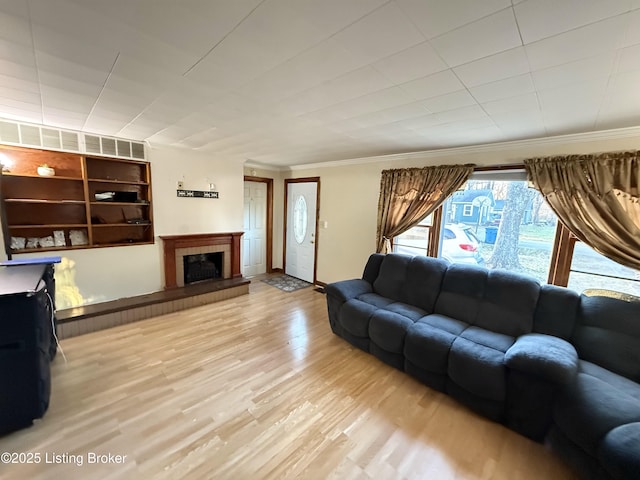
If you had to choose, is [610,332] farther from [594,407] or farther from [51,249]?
[51,249]

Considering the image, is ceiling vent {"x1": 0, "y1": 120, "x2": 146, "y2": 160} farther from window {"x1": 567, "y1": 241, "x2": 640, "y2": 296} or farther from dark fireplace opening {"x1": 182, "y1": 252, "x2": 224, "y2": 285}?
window {"x1": 567, "y1": 241, "x2": 640, "y2": 296}

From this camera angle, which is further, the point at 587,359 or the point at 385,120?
the point at 385,120

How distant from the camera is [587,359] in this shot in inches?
82.0

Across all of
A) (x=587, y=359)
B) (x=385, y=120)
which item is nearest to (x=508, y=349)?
(x=587, y=359)

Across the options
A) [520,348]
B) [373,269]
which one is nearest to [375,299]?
[373,269]

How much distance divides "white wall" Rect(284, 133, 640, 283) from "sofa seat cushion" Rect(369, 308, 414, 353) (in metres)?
1.69

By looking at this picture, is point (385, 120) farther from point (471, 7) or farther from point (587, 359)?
point (587, 359)

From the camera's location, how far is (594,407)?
153 centimetres

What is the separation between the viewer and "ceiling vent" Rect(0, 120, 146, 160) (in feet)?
9.28

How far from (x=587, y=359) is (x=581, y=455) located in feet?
2.85

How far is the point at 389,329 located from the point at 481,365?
772 mm

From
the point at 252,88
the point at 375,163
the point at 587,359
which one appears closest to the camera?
the point at 252,88

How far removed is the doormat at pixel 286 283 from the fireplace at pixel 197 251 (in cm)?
70

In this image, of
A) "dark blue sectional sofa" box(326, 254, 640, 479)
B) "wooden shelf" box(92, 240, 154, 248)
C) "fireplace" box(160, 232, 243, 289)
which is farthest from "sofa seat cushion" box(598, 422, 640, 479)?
"wooden shelf" box(92, 240, 154, 248)
